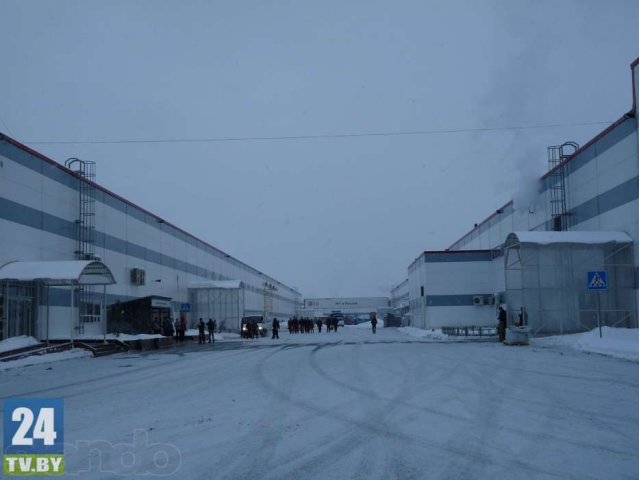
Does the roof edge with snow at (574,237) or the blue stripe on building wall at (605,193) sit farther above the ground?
the blue stripe on building wall at (605,193)

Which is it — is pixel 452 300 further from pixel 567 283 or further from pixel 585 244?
pixel 585 244

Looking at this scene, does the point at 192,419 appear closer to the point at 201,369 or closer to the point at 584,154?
the point at 201,369

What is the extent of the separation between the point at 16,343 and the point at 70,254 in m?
7.21

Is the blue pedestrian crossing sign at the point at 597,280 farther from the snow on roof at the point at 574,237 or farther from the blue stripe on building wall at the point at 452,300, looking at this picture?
the blue stripe on building wall at the point at 452,300

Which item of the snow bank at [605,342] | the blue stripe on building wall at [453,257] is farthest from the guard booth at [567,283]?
the blue stripe on building wall at [453,257]

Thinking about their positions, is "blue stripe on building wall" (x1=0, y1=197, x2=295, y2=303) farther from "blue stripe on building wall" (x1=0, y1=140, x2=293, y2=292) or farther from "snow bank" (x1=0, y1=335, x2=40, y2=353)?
"snow bank" (x1=0, y1=335, x2=40, y2=353)

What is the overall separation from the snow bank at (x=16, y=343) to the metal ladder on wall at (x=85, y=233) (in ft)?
16.2

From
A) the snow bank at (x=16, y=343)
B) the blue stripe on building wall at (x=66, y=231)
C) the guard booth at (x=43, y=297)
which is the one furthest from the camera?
the blue stripe on building wall at (x=66, y=231)

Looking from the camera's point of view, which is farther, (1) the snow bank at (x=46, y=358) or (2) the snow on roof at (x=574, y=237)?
(2) the snow on roof at (x=574, y=237)

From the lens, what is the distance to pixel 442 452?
7098 mm

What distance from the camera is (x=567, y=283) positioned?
2958 centimetres

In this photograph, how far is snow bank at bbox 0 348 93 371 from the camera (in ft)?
67.9

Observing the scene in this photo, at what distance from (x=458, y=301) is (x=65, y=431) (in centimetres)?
4227

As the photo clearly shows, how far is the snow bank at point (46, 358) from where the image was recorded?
67.9 feet
